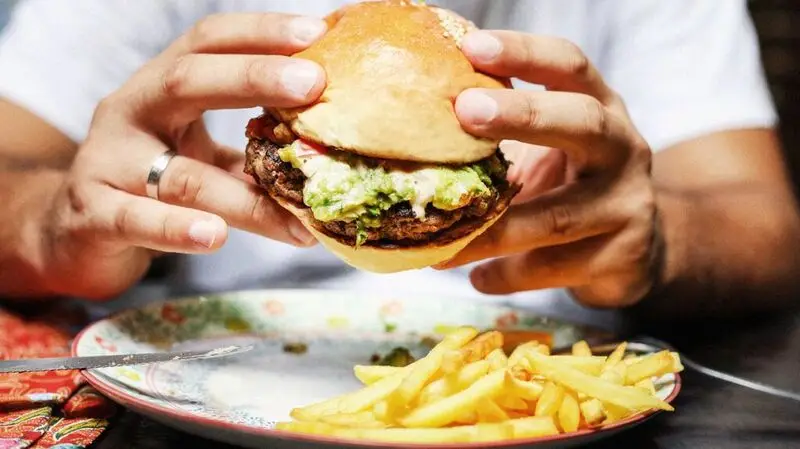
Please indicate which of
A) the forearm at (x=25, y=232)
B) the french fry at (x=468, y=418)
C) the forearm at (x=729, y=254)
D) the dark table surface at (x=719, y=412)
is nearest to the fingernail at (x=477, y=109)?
the french fry at (x=468, y=418)

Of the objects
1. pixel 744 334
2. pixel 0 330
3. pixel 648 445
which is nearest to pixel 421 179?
pixel 648 445

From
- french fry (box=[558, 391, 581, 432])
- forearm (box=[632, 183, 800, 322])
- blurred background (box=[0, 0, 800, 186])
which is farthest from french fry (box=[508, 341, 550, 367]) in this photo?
blurred background (box=[0, 0, 800, 186])

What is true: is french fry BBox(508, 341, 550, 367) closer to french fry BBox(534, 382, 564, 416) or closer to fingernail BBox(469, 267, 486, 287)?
french fry BBox(534, 382, 564, 416)

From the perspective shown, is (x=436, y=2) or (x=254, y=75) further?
(x=436, y=2)

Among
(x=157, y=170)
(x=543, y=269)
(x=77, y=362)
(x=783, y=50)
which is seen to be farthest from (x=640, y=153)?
(x=783, y=50)

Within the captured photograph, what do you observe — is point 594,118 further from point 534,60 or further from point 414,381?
point 414,381

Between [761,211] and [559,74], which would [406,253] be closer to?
[559,74]
